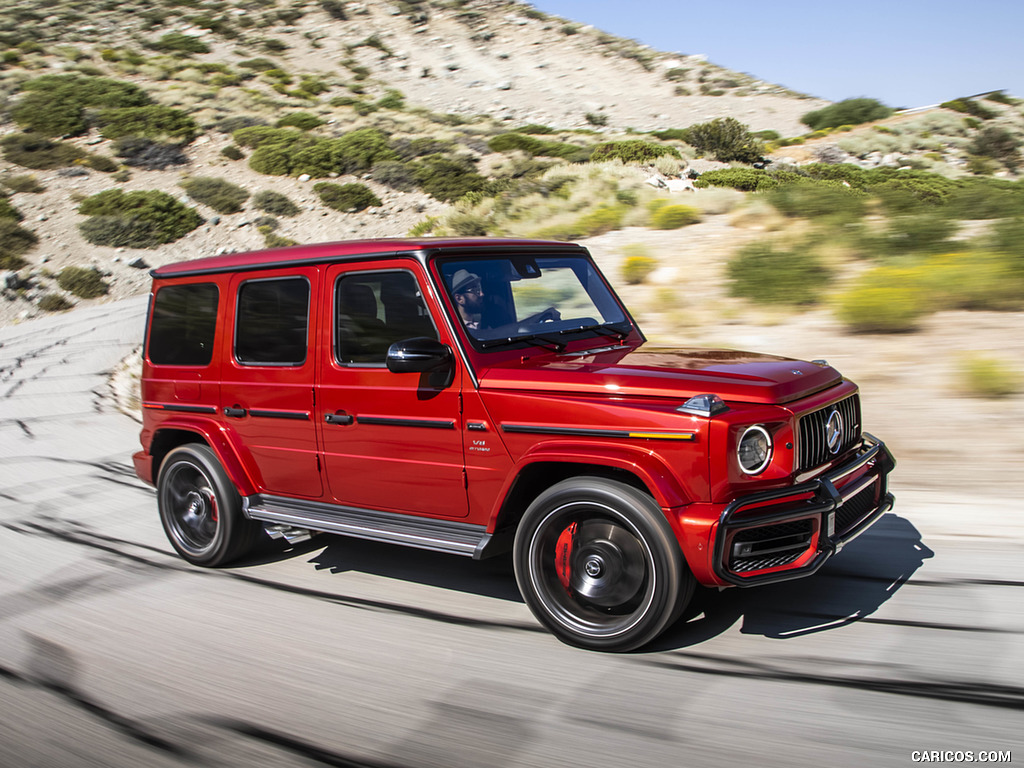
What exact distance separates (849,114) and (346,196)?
88.1 ft

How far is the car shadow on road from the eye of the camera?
3.97m

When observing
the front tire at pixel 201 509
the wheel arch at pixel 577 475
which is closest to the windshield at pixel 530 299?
the wheel arch at pixel 577 475

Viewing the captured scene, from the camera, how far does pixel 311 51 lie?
202ft

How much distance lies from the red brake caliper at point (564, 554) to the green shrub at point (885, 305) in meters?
5.36

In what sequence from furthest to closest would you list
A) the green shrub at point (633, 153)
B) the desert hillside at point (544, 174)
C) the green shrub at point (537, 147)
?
the green shrub at point (537, 147) < the green shrub at point (633, 153) < the desert hillside at point (544, 174)

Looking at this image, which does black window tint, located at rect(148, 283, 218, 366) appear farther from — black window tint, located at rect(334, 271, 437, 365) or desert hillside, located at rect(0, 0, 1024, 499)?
desert hillside, located at rect(0, 0, 1024, 499)

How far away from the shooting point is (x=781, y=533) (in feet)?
12.0

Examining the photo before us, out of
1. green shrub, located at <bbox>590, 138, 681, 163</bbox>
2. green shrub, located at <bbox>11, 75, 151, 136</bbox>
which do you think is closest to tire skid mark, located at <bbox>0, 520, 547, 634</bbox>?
green shrub, located at <bbox>590, 138, 681, 163</bbox>

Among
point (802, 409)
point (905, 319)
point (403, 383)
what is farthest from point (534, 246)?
point (905, 319)

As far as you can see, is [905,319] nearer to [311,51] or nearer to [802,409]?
[802,409]

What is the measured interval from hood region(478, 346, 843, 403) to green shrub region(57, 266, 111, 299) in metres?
22.6

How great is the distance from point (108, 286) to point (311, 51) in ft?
141

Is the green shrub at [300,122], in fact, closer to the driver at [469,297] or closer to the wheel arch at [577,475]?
the driver at [469,297]

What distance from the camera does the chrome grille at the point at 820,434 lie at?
12.5ft
